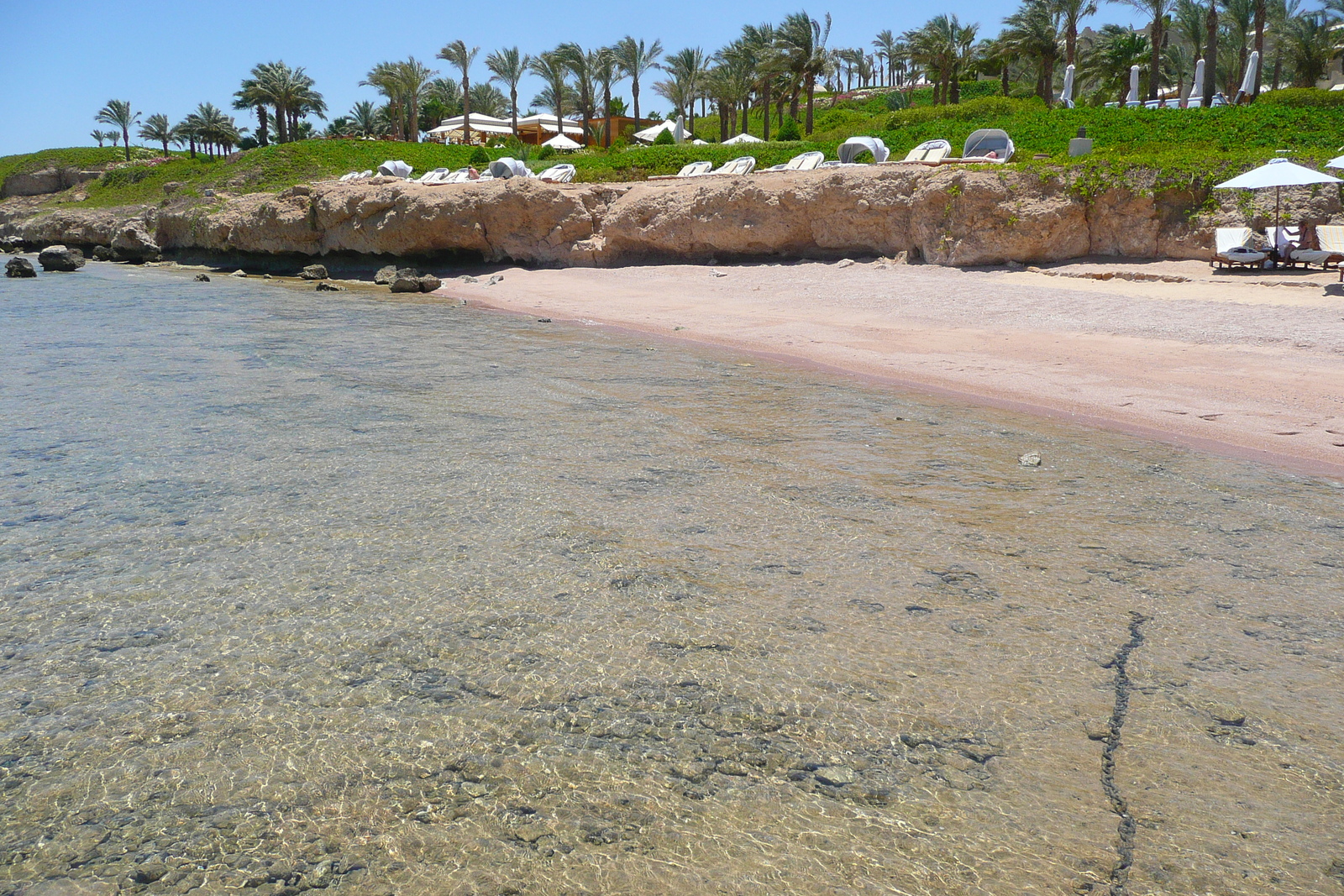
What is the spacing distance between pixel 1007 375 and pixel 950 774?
24.0 feet

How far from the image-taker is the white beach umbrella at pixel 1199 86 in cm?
3120

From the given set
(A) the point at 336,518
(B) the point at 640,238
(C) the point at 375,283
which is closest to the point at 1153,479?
(A) the point at 336,518

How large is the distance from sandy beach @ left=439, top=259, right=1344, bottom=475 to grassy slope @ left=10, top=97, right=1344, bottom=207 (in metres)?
3.62

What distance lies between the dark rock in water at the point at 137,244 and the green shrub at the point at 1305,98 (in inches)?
1507

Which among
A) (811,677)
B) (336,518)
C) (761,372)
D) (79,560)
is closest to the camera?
(811,677)

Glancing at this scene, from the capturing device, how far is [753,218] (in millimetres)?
19047

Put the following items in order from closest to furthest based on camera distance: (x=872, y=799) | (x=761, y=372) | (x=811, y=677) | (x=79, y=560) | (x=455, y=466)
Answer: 1. (x=872, y=799)
2. (x=811, y=677)
3. (x=79, y=560)
4. (x=455, y=466)
5. (x=761, y=372)

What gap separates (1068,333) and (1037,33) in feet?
125

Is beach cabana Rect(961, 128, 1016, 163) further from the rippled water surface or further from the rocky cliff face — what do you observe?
the rippled water surface

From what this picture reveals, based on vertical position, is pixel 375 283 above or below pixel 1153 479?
above

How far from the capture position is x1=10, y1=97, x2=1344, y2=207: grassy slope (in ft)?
54.6

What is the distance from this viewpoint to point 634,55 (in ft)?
171

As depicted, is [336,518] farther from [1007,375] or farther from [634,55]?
[634,55]

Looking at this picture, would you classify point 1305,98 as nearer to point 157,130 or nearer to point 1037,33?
point 1037,33
